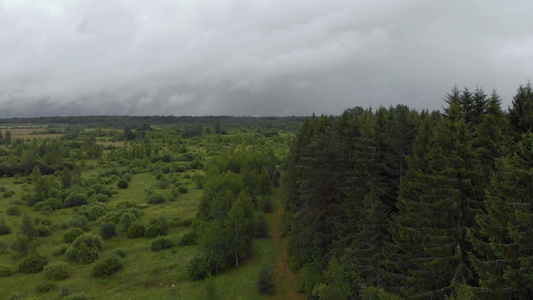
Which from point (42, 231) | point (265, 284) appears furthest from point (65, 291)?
point (42, 231)

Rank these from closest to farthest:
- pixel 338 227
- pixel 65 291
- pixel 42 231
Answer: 1. pixel 338 227
2. pixel 65 291
3. pixel 42 231

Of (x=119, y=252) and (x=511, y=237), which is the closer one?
(x=511, y=237)

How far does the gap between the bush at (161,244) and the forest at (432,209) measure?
18.3m

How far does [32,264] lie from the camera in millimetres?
35531

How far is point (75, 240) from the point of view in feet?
134

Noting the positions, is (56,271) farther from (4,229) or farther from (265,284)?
(265,284)

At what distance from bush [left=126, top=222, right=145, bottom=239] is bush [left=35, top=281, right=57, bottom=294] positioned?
45.7 ft

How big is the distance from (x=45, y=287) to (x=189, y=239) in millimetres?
16621

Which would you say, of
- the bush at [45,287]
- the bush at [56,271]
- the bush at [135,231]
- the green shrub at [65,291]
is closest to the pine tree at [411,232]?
the green shrub at [65,291]

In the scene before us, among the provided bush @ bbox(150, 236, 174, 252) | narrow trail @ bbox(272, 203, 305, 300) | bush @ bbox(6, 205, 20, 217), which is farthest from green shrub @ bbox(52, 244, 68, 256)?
narrow trail @ bbox(272, 203, 305, 300)

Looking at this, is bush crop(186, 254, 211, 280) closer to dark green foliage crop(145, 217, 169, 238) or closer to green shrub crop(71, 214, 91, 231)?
dark green foliage crop(145, 217, 169, 238)

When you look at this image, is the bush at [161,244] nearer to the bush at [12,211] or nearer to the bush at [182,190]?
the bush at [182,190]

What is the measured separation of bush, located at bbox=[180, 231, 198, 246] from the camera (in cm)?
4253

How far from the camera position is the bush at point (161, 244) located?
41.0m
